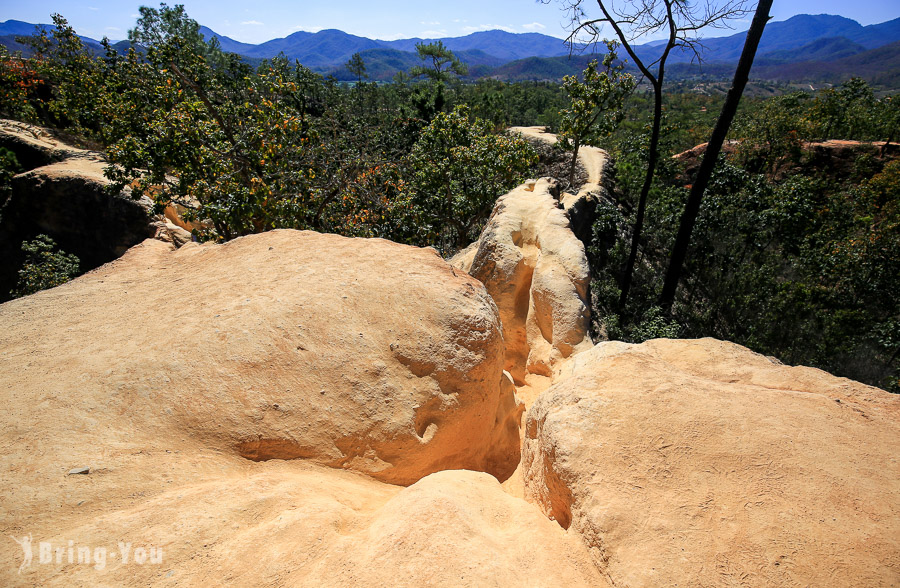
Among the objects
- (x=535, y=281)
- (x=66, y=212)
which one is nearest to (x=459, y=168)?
(x=535, y=281)

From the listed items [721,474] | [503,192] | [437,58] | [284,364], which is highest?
[437,58]

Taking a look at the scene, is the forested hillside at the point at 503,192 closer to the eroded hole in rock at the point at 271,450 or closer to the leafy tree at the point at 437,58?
the eroded hole in rock at the point at 271,450

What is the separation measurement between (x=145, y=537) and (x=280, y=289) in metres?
3.35

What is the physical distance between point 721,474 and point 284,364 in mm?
4291

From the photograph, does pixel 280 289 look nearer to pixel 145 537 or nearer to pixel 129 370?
pixel 129 370

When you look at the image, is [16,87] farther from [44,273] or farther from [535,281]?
[535,281]

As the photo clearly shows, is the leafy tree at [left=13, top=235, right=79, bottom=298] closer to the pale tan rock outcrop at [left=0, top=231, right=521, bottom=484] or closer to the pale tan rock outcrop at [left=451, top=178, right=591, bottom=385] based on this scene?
the pale tan rock outcrop at [left=0, top=231, right=521, bottom=484]

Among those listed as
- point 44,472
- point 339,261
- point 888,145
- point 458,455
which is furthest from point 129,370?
point 888,145

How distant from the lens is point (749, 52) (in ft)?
24.7

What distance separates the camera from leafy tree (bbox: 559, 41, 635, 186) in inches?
375

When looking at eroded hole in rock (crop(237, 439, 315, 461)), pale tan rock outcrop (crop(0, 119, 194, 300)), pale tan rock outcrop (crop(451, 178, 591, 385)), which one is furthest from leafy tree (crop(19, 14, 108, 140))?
eroded hole in rock (crop(237, 439, 315, 461))

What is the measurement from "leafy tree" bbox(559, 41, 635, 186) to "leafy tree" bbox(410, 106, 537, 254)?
103 inches

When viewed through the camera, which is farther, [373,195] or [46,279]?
[373,195]

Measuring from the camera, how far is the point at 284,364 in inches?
183
